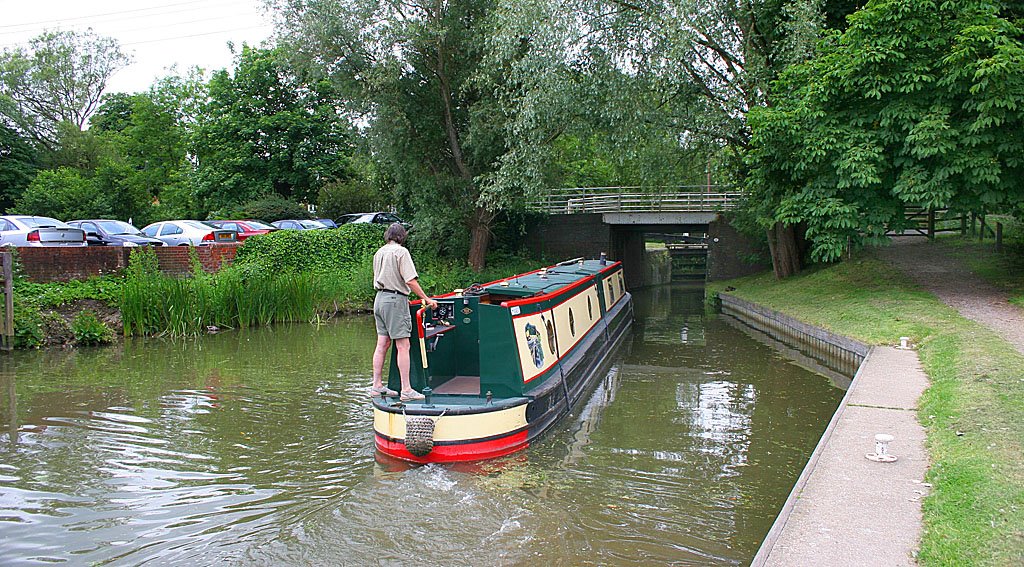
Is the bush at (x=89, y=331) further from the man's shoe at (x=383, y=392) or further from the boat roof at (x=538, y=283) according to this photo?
the man's shoe at (x=383, y=392)

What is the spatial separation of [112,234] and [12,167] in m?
18.4

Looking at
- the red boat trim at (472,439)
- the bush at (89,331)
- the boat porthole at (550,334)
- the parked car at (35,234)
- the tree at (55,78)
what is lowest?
the red boat trim at (472,439)

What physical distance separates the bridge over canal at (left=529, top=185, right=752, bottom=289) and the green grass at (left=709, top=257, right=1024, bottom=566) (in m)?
10.5

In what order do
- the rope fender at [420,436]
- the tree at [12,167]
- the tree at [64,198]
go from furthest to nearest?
the tree at [12,167] < the tree at [64,198] < the rope fender at [420,436]

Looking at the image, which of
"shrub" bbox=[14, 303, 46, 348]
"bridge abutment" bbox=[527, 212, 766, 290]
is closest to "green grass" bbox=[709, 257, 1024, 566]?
"bridge abutment" bbox=[527, 212, 766, 290]

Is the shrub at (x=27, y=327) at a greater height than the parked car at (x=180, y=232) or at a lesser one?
lesser

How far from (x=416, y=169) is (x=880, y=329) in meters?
12.9

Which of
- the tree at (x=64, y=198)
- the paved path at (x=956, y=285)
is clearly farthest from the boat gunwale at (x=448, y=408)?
the tree at (x=64, y=198)

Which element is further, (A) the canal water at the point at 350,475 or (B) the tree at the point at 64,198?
(B) the tree at the point at 64,198

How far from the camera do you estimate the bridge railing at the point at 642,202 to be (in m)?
26.3

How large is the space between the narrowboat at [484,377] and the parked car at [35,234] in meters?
11.7

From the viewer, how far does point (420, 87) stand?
20.0 m

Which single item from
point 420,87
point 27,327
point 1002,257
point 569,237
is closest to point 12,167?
point 420,87

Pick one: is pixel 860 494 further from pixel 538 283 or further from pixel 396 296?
pixel 538 283
